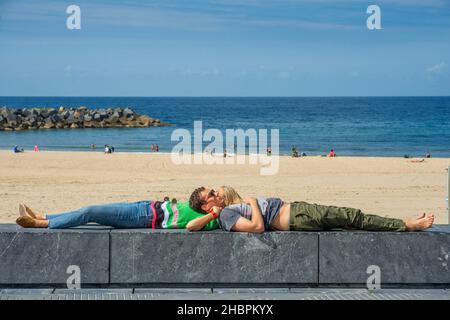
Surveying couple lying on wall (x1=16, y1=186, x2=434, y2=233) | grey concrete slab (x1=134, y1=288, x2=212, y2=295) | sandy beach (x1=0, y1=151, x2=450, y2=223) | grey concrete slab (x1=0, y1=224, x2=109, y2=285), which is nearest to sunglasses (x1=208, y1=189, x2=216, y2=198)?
couple lying on wall (x1=16, y1=186, x2=434, y2=233)

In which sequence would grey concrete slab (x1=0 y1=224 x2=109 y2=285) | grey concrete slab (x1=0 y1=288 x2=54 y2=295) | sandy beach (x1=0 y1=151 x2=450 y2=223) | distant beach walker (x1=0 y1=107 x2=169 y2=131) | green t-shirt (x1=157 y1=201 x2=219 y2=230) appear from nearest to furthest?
grey concrete slab (x1=0 y1=288 x2=54 y2=295), grey concrete slab (x1=0 y1=224 x2=109 y2=285), green t-shirt (x1=157 y1=201 x2=219 y2=230), sandy beach (x1=0 y1=151 x2=450 y2=223), distant beach walker (x1=0 y1=107 x2=169 y2=131)

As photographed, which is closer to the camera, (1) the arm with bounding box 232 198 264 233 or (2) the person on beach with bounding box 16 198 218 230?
(1) the arm with bounding box 232 198 264 233

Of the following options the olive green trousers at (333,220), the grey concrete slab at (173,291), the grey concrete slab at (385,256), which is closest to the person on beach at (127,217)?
the grey concrete slab at (173,291)

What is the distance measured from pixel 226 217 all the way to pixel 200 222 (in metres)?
0.21

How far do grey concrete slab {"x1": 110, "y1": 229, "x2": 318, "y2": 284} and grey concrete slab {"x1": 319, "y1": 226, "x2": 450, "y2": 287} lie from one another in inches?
6.5

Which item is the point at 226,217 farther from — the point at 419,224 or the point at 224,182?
the point at 224,182

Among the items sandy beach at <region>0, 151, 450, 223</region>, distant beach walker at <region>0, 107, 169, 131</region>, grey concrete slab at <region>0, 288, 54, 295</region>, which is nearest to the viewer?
grey concrete slab at <region>0, 288, 54, 295</region>

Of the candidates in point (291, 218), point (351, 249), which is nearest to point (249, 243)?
point (291, 218)

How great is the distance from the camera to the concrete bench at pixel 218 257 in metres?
6.28

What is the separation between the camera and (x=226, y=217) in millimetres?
6309

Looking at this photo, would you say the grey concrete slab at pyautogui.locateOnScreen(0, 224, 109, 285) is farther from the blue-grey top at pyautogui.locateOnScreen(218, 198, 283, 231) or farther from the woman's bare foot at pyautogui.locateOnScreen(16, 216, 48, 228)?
the blue-grey top at pyautogui.locateOnScreen(218, 198, 283, 231)

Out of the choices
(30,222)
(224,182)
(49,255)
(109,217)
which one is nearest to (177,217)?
(109,217)

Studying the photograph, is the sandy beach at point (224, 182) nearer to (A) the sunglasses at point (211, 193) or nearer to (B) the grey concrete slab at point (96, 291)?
(B) the grey concrete slab at point (96, 291)

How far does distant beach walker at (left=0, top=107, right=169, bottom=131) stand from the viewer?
63806 millimetres
